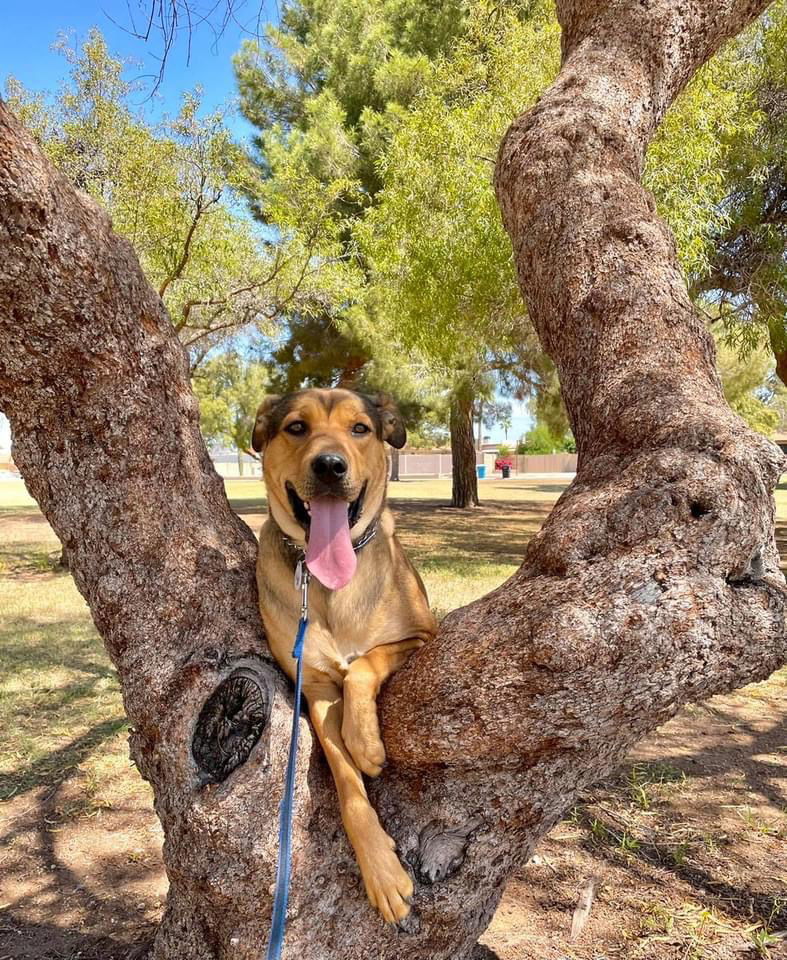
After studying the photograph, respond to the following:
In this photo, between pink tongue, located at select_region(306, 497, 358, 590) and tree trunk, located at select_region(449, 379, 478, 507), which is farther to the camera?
tree trunk, located at select_region(449, 379, 478, 507)

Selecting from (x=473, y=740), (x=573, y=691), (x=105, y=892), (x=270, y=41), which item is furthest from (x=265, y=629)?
(x=270, y=41)

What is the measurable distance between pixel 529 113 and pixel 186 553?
2107 mm

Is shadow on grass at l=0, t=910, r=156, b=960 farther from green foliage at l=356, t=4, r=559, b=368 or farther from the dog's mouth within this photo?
green foliage at l=356, t=4, r=559, b=368

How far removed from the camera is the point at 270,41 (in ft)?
52.6

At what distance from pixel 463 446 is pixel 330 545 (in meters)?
19.5

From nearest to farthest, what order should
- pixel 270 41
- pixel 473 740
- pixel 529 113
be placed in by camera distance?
pixel 473 740
pixel 529 113
pixel 270 41

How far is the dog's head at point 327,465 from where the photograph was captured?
2.53 meters

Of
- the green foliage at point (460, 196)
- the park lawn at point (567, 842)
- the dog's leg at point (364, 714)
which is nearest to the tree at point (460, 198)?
the green foliage at point (460, 196)

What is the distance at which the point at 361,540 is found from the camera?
2.70 metres

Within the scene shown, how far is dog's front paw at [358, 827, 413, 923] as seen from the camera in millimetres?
2037

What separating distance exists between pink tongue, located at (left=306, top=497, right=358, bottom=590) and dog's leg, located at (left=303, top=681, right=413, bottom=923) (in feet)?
1.68

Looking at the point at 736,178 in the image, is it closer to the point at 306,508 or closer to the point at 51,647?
the point at 306,508

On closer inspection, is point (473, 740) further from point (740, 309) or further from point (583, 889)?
point (740, 309)

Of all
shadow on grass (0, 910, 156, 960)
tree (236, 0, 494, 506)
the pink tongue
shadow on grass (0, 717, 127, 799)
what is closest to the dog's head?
the pink tongue
